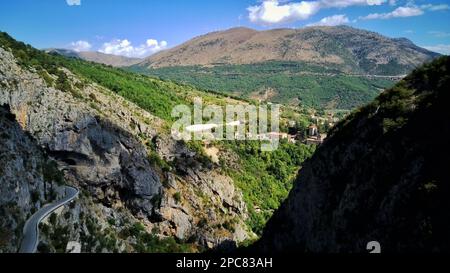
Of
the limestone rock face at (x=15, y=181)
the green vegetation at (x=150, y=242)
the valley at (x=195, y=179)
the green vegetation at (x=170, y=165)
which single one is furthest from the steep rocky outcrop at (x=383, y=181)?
the limestone rock face at (x=15, y=181)

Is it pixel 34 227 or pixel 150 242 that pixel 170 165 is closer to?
pixel 150 242

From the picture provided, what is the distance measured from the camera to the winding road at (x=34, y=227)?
2650 cm

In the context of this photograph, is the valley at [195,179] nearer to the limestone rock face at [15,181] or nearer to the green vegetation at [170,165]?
the limestone rock face at [15,181]

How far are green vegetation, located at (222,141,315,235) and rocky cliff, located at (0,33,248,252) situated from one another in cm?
747

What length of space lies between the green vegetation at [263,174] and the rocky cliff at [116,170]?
7467 mm

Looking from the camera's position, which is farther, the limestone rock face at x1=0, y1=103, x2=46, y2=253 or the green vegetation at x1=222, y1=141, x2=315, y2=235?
the green vegetation at x1=222, y1=141, x2=315, y2=235

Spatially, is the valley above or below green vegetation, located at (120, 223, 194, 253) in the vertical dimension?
above

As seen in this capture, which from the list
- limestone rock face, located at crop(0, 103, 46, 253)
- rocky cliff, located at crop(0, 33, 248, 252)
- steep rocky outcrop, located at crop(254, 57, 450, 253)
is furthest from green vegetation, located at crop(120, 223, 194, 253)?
steep rocky outcrop, located at crop(254, 57, 450, 253)

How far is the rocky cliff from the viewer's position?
161ft

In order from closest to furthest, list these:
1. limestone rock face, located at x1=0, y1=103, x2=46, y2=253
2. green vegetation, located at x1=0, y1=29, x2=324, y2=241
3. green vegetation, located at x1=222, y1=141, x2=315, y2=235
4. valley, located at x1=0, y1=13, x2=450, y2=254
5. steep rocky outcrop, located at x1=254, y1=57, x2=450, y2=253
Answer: steep rocky outcrop, located at x1=254, y1=57, x2=450, y2=253 → valley, located at x1=0, y1=13, x2=450, y2=254 → limestone rock face, located at x1=0, y1=103, x2=46, y2=253 → green vegetation, located at x1=0, y1=29, x2=324, y2=241 → green vegetation, located at x1=222, y1=141, x2=315, y2=235

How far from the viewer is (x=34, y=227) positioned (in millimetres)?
29453

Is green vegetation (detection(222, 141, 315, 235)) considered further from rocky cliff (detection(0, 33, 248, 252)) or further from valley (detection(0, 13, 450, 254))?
rocky cliff (detection(0, 33, 248, 252))

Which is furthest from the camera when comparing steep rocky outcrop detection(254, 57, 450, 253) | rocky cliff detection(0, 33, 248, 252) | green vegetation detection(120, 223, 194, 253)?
rocky cliff detection(0, 33, 248, 252)
